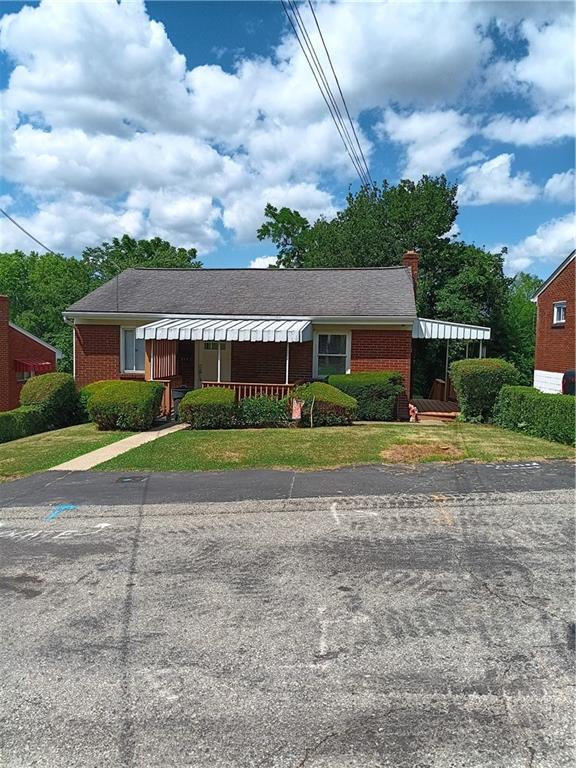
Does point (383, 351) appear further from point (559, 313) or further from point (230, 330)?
point (559, 313)

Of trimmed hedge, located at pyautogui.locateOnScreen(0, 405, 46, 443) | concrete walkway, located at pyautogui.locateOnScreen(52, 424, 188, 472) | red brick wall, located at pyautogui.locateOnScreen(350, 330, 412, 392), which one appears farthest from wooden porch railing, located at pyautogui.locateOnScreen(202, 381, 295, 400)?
trimmed hedge, located at pyautogui.locateOnScreen(0, 405, 46, 443)

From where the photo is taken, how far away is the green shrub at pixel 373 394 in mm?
15148

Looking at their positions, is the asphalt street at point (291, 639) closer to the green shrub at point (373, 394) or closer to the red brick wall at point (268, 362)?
the green shrub at point (373, 394)

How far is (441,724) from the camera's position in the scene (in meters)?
3.09


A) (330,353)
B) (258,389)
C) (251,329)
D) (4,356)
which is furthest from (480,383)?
(4,356)

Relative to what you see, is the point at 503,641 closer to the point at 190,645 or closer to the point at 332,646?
the point at 332,646

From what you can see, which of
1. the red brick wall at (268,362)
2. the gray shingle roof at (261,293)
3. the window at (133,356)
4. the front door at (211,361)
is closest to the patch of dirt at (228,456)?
the red brick wall at (268,362)

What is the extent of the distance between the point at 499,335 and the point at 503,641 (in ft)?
87.6

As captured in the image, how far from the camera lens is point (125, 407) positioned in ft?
44.9

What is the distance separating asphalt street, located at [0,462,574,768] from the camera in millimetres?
2975

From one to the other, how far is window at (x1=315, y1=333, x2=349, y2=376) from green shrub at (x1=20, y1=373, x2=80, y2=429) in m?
6.98

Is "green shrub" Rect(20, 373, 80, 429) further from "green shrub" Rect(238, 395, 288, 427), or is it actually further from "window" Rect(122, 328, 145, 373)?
"green shrub" Rect(238, 395, 288, 427)

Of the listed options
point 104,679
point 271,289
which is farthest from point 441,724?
point 271,289

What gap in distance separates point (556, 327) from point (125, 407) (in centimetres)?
1770
